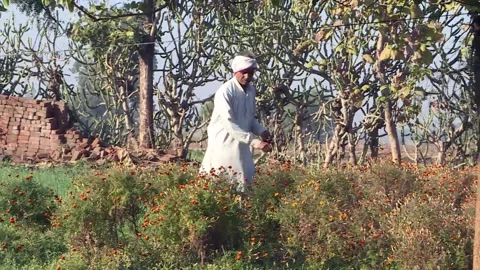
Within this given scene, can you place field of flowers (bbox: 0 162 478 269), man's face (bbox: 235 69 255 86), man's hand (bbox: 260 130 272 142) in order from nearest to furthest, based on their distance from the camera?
field of flowers (bbox: 0 162 478 269), man's hand (bbox: 260 130 272 142), man's face (bbox: 235 69 255 86)

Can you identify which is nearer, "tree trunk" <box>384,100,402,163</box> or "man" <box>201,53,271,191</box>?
"man" <box>201,53,271,191</box>

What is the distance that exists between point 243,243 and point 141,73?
9353mm

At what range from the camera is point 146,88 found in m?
15.1

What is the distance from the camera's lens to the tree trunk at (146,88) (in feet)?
49.6

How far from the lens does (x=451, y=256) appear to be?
5.54 m

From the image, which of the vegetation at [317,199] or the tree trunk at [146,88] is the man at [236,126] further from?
the tree trunk at [146,88]

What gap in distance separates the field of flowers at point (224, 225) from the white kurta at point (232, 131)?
0.55ft

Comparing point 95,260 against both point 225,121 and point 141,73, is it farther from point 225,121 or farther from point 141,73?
point 141,73

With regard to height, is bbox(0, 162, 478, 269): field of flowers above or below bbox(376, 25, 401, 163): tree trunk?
below

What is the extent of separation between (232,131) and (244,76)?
1.40ft

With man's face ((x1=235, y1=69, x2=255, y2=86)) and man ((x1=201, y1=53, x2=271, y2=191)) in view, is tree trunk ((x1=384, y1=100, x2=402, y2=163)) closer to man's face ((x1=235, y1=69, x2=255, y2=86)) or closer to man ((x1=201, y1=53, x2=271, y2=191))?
man ((x1=201, y1=53, x2=271, y2=191))

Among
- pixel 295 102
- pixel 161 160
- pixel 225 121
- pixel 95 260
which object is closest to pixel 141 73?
pixel 161 160

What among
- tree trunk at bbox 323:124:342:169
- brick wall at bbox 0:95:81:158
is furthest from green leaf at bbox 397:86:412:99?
brick wall at bbox 0:95:81:158

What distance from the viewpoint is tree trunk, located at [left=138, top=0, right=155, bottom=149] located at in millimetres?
15123
